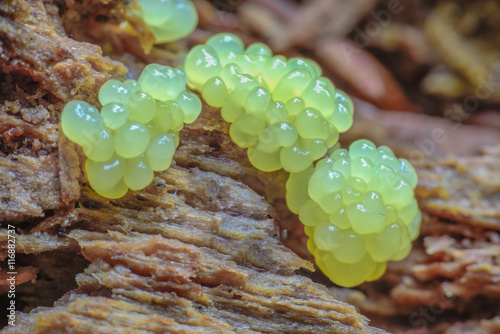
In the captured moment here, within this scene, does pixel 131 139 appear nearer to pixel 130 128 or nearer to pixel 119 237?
→ pixel 130 128

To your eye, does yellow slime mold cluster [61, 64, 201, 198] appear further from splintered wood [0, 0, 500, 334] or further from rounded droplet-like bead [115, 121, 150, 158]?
splintered wood [0, 0, 500, 334]

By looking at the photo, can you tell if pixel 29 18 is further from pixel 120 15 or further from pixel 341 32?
pixel 341 32

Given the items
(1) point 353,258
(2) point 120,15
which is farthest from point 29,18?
(1) point 353,258

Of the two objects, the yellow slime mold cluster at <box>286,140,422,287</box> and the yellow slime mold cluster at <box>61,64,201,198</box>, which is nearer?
the yellow slime mold cluster at <box>61,64,201,198</box>

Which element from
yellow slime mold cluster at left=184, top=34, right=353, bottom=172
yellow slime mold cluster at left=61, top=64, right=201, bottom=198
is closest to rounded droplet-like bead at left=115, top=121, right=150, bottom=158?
yellow slime mold cluster at left=61, top=64, right=201, bottom=198

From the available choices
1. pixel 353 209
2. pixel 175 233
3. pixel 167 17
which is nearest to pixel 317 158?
pixel 353 209

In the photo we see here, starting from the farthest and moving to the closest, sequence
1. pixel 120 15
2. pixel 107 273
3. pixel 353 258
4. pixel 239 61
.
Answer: pixel 120 15
pixel 239 61
pixel 353 258
pixel 107 273
